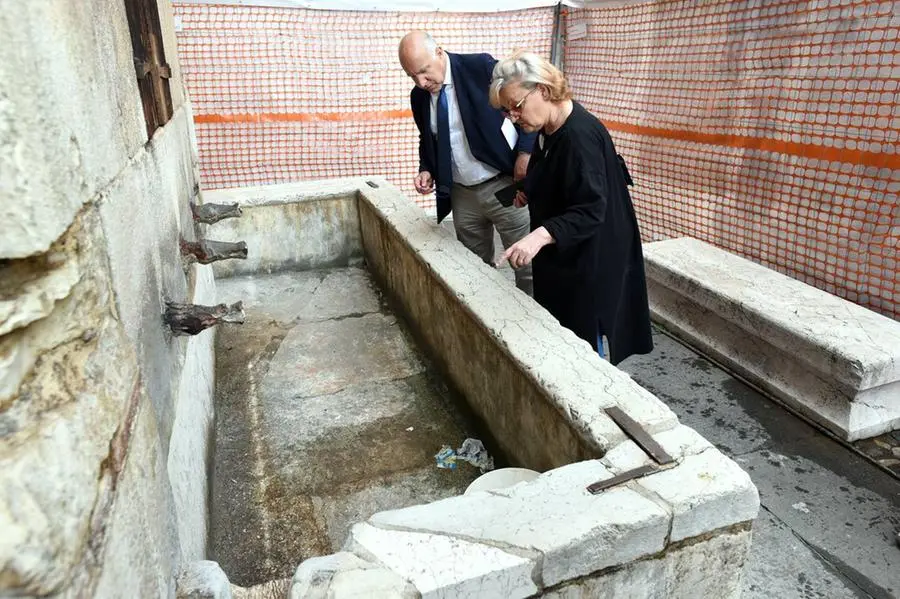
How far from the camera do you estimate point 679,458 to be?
2086 mm

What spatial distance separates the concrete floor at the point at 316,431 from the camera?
296 centimetres

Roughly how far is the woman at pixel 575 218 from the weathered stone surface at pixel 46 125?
1786mm

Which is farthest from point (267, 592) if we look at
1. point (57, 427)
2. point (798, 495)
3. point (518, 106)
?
point (798, 495)

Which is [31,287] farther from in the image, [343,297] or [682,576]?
[343,297]

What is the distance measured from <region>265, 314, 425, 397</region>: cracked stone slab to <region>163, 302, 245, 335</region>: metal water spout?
1721 mm

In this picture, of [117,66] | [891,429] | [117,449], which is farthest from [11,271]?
[891,429]

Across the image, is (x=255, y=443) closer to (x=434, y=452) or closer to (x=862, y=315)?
(x=434, y=452)

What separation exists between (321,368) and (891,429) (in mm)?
3614

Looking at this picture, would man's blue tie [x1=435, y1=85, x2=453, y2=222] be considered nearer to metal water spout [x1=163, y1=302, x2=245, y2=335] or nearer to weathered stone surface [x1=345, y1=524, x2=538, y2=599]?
metal water spout [x1=163, y1=302, x2=245, y2=335]

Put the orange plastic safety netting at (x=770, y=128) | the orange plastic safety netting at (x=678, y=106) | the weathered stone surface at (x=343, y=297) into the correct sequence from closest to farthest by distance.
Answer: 1. the orange plastic safety netting at (x=770, y=128)
2. the orange plastic safety netting at (x=678, y=106)
3. the weathered stone surface at (x=343, y=297)

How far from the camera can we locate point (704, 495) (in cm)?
190

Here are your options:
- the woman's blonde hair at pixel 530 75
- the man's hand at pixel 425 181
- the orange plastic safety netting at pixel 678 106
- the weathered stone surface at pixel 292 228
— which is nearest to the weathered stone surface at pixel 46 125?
the woman's blonde hair at pixel 530 75

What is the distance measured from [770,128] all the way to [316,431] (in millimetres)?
4702

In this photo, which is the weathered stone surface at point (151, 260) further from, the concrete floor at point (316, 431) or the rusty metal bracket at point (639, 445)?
the rusty metal bracket at point (639, 445)
